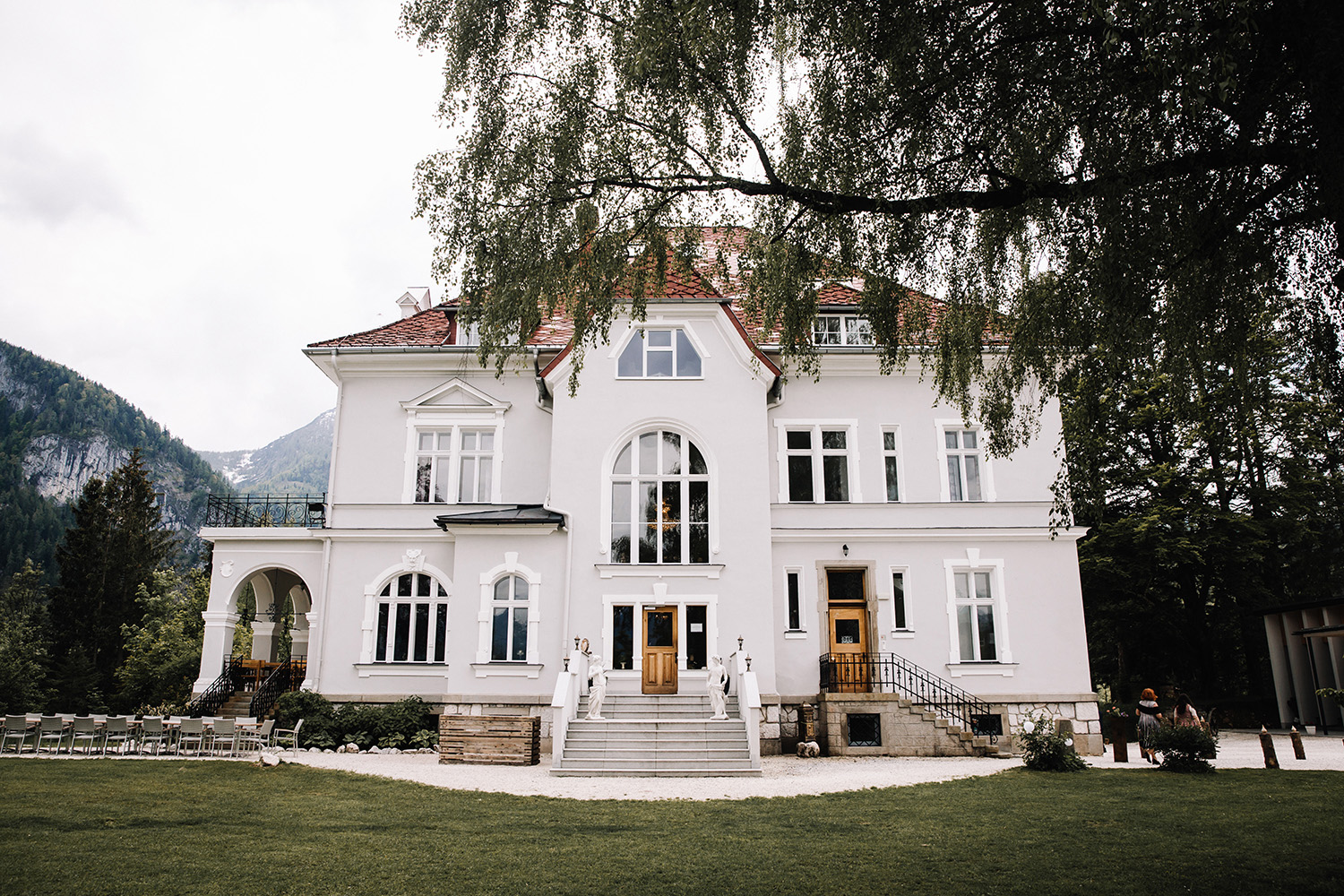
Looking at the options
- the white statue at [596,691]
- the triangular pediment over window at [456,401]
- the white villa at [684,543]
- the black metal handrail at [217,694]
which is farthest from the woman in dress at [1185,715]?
the black metal handrail at [217,694]

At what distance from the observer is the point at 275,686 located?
21984 mm

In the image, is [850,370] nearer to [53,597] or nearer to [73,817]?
[73,817]

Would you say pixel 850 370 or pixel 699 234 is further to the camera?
pixel 850 370

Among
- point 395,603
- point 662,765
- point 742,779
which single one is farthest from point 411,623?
point 742,779

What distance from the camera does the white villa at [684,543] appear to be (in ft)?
63.5

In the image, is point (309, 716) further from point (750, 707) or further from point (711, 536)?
point (750, 707)

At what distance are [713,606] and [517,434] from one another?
681 cm

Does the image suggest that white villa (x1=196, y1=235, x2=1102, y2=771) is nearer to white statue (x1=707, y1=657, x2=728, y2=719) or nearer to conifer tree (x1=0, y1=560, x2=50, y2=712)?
white statue (x1=707, y1=657, x2=728, y2=719)

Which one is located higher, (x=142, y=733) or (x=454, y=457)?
(x=454, y=457)

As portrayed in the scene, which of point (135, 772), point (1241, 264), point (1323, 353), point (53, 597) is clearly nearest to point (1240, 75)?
point (1241, 264)

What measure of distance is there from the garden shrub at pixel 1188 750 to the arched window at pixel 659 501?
30.8 feet

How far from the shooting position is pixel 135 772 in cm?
1390

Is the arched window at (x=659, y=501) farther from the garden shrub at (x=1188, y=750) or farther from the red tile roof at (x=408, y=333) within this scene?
the garden shrub at (x=1188, y=750)

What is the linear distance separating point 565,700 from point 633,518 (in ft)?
16.6
